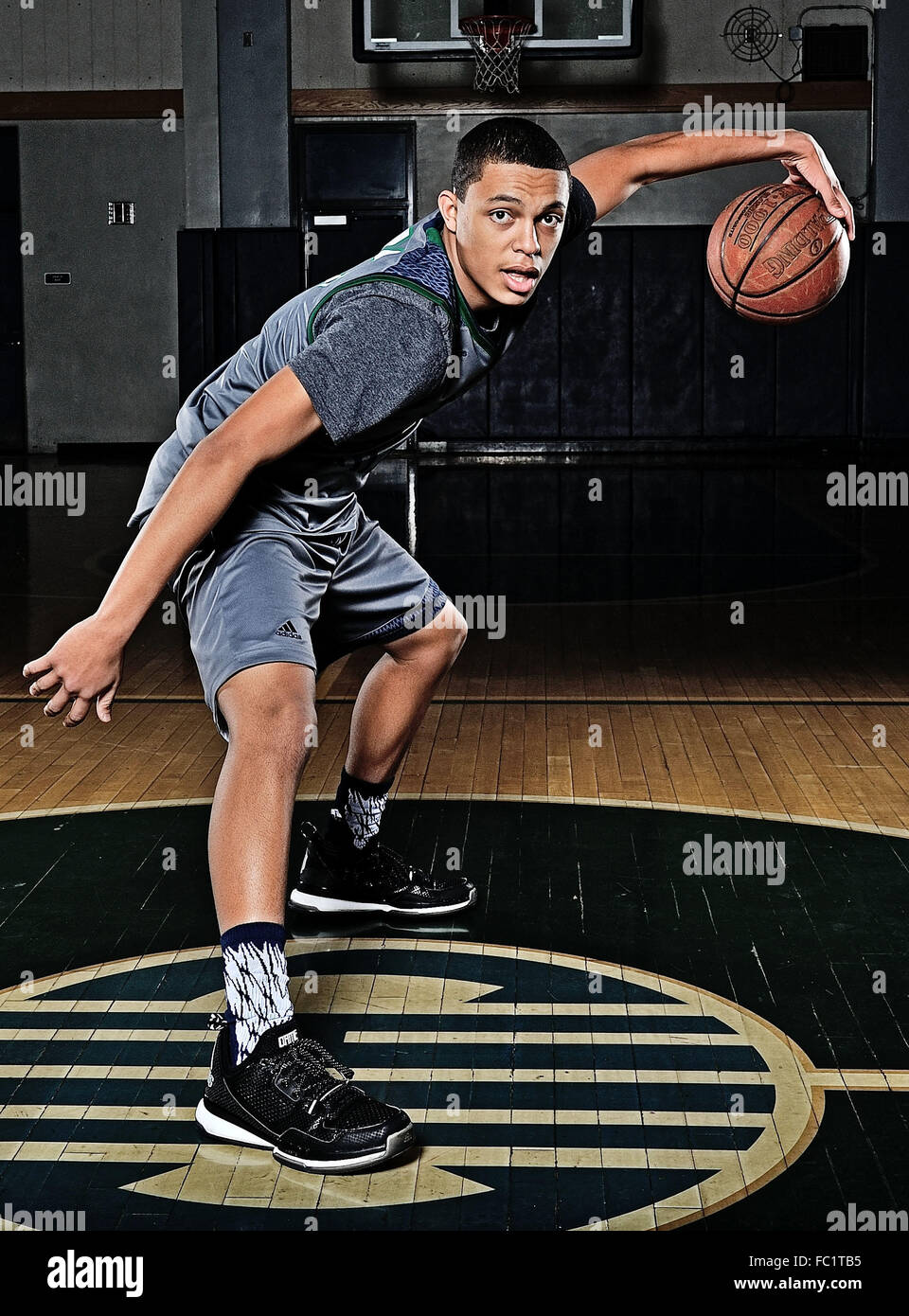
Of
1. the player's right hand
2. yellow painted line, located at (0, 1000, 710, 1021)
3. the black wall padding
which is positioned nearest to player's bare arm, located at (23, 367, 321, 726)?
the player's right hand

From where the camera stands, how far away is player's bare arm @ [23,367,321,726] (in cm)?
253

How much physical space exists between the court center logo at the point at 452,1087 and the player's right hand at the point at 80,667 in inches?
29.2

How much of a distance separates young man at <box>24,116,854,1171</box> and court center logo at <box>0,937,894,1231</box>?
117 millimetres

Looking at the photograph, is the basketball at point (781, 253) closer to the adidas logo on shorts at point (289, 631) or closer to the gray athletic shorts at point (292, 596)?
the gray athletic shorts at point (292, 596)

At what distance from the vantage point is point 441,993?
128 inches

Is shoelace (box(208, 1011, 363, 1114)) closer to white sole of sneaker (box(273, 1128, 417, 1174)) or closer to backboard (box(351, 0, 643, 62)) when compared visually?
white sole of sneaker (box(273, 1128, 417, 1174))

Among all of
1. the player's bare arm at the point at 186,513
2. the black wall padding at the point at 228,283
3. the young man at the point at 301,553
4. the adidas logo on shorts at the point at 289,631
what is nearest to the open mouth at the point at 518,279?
the young man at the point at 301,553

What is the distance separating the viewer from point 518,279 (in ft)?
9.55

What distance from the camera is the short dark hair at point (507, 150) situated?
2.89 m

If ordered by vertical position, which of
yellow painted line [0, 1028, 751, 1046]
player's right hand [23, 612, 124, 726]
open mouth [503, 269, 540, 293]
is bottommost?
yellow painted line [0, 1028, 751, 1046]

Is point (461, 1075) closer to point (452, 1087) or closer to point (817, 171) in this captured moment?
point (452, 1087)

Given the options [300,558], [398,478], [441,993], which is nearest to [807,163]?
[300,558]

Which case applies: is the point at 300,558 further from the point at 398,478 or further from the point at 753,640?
the point at 398,478
